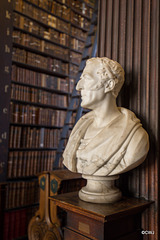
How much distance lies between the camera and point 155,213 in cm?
157

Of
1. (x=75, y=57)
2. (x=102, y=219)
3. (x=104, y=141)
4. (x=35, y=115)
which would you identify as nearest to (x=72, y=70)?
(x=75, y=57)

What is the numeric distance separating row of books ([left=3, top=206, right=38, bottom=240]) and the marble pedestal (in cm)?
215

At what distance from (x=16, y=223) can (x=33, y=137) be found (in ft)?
4.00

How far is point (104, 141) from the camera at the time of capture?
1.42 meters

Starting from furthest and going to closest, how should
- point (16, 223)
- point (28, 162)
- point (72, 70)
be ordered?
1. point (72, 70)
2. point (28, 162)
3. point (16, 223)

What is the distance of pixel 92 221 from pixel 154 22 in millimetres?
1392

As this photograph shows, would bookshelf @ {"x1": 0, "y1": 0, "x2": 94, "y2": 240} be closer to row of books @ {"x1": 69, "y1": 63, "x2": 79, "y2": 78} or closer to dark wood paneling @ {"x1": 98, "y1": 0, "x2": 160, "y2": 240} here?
row of books @ {"x1": 69, "y1": 63, "x2": 79, "y2": 78}

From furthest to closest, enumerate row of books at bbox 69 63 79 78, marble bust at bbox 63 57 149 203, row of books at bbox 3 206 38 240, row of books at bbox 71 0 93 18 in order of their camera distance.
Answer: row of books at bbox 71 0 93 18
row of books at bbox 69 63 79 78
row of books at bbox 3 206 38 240
marble bust at bbox 63 57 149 203

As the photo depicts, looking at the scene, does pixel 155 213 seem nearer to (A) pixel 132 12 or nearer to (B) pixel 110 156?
(B) pixel 110 156

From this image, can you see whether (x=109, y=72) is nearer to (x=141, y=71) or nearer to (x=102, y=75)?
(x=102, y=75)

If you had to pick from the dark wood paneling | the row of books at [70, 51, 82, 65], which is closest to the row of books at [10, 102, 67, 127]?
the row of books at [70, 51, 82, 65]

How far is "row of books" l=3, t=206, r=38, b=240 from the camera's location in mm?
3184

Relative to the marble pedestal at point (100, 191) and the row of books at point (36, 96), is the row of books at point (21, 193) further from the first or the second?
the marble pedestal at point (100, 191)

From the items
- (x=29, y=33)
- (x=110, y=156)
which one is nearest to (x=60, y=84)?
(x=29, y=33)
